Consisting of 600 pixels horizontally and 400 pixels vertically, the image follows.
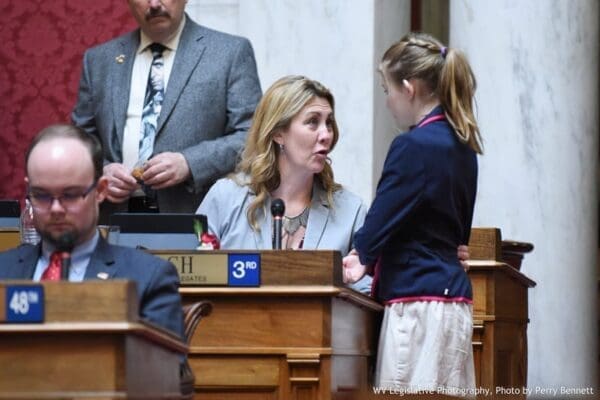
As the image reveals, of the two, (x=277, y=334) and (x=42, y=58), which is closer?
(x=277, y=334)

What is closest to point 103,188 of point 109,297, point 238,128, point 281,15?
point 109,297

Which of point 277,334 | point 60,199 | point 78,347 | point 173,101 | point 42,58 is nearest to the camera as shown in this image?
point 78,347

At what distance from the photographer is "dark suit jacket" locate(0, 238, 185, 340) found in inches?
178

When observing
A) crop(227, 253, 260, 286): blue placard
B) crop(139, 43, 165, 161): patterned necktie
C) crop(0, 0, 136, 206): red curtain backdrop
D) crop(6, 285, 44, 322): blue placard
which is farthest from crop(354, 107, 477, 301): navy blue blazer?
crop(0, 0, 136, 206): red curtain backdrop

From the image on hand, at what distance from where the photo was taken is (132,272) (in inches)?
183

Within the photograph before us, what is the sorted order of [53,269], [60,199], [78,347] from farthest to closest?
[53,269] → [60,199] → [78,347]

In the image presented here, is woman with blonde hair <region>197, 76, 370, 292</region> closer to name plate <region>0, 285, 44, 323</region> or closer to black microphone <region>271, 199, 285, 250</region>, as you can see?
black microphone <region>271, 199, 285, 250</region>

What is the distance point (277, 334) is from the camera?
546 cm

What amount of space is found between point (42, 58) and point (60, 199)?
Result: 489cm

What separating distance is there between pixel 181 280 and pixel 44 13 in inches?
164

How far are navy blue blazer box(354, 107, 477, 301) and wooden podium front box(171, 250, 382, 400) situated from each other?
291 mm

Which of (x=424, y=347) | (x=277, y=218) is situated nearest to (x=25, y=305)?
(x=277, y=218)

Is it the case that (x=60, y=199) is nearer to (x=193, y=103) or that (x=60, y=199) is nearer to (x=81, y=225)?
(x=81, y=225)

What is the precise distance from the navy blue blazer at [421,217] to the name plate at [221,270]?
18.2 inches
